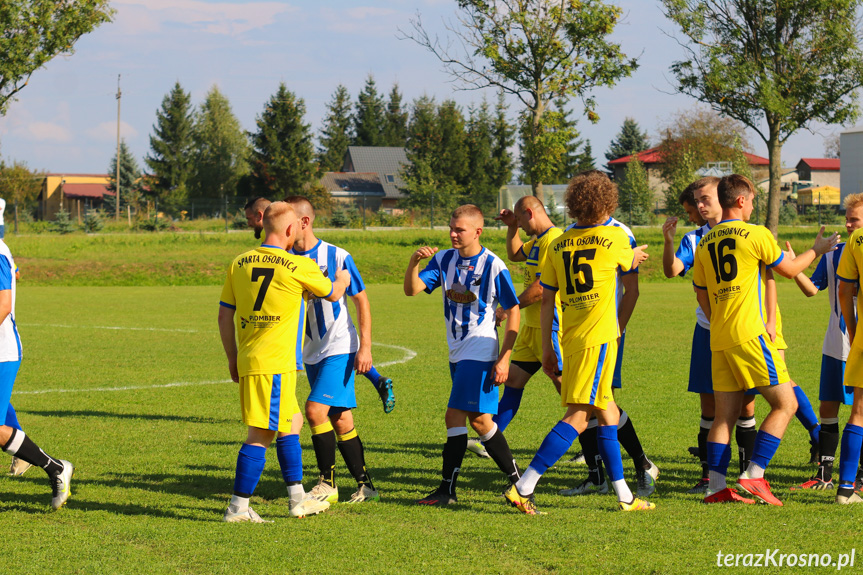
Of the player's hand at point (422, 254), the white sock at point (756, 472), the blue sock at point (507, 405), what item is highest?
the player's hand at point (422, 254)

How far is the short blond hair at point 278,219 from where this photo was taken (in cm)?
525

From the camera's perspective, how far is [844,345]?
6.26 m

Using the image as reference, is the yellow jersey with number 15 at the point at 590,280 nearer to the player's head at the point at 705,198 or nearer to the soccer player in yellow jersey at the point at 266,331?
the player's head at the point at 705,198

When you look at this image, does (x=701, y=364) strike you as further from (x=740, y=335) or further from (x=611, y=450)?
(x=611, y=450)

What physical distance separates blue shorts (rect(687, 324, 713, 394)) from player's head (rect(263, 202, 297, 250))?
3032 millimetres

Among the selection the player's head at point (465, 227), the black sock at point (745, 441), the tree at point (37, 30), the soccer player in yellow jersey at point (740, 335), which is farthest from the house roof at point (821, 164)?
the player's head at point (465, 227)

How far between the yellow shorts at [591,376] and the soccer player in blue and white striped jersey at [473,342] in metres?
0.51

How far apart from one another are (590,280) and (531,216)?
4.52 ft

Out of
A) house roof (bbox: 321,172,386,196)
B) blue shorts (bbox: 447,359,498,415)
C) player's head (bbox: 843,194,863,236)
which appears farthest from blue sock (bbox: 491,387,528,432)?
house roof (bbox: 321,172,386,196)

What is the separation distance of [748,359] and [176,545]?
363 cm

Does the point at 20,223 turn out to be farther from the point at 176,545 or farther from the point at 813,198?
the point at 813,198

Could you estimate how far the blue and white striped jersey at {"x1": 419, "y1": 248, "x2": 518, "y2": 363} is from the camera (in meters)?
5.73

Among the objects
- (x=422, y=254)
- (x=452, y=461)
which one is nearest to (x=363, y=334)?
(x=422, y=254)

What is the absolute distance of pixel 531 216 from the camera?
21.4 ft
